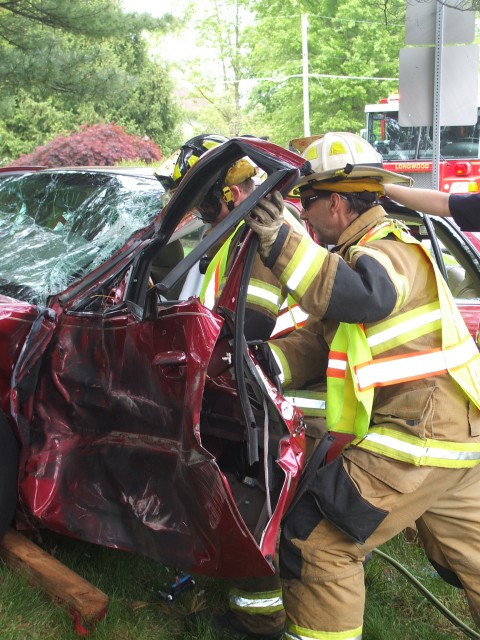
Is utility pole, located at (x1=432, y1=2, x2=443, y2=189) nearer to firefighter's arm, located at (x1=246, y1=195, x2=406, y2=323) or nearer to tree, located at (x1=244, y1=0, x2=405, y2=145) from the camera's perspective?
firefighter's arm, located at (x1=246, y1=195, x2=406, y2=323)

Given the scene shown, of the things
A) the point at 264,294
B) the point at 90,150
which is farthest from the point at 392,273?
the point at 90,150

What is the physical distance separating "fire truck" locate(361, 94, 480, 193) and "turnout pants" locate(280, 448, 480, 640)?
13.8 m

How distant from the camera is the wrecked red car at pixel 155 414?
2072 mm

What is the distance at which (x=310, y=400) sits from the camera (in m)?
2.94

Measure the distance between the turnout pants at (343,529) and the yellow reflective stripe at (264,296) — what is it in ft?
2.17

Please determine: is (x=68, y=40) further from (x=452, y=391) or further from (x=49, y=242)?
(x=452, y=391)

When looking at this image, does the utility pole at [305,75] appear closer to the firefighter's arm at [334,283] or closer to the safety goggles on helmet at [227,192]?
the safety goggles on helmet at [227,192]

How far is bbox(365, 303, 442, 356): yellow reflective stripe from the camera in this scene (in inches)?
89.5

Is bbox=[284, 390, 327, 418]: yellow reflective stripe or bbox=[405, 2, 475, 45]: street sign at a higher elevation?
bbox=[405, 2, 475, 45]: street sign

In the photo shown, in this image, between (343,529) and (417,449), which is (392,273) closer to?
(417,449)

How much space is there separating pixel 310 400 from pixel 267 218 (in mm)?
1045

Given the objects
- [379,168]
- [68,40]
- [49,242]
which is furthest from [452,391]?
[68,40]

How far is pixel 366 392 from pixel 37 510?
1.17 meters

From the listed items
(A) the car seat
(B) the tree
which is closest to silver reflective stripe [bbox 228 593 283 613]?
(A) the car seat
